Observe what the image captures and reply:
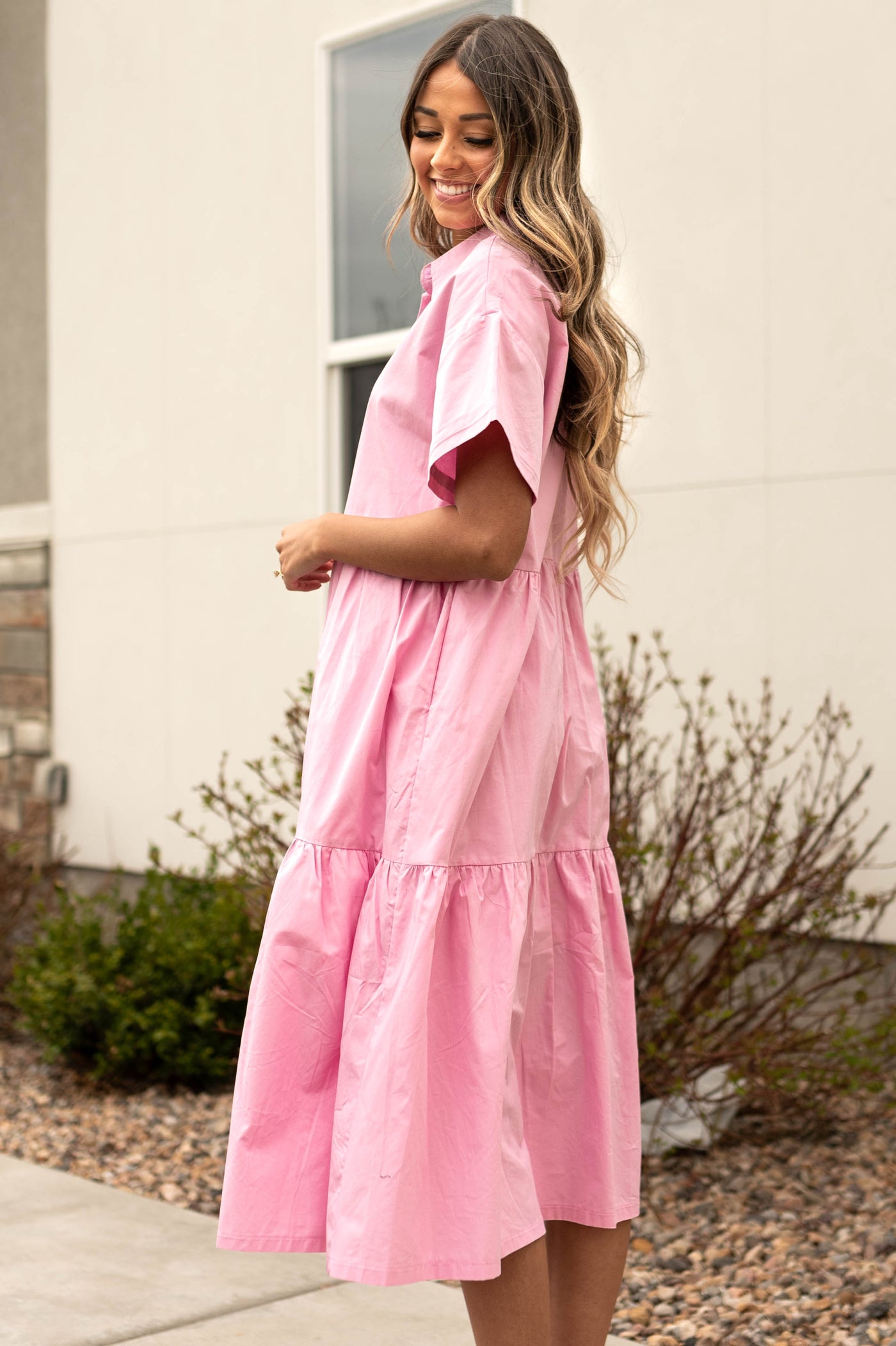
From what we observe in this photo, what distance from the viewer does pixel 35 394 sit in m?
6.66

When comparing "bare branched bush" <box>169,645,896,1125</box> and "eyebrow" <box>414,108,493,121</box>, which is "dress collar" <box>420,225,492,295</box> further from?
"bare branched bush" <box>169,645,896,1125</box>

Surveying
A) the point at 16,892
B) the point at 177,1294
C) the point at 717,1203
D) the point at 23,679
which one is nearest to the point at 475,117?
the point at 177,1294

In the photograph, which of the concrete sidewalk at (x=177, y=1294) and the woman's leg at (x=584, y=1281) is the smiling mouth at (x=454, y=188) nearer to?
the woman's leg at (x=584, y=1281)

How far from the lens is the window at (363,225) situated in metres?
5.10

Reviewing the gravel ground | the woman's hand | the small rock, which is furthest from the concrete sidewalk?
the woman's hand

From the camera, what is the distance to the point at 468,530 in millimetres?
1664

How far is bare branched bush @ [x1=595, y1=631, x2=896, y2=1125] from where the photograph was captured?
3.34 metres

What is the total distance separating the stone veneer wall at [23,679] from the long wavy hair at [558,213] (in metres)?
5.04

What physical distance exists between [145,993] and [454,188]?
9.71 feet

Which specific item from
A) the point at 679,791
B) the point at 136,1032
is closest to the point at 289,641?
the point at 136,1032

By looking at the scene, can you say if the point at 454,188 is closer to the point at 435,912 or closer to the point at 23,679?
the point at 435,912

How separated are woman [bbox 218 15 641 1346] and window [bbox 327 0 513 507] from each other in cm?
332

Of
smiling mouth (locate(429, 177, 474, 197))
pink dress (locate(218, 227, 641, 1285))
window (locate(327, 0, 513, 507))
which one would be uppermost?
window (locate(327, 0, 513, 507))

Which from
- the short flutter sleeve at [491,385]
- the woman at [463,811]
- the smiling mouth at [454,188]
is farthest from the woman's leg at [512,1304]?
the smiling mouth at [454,188]
